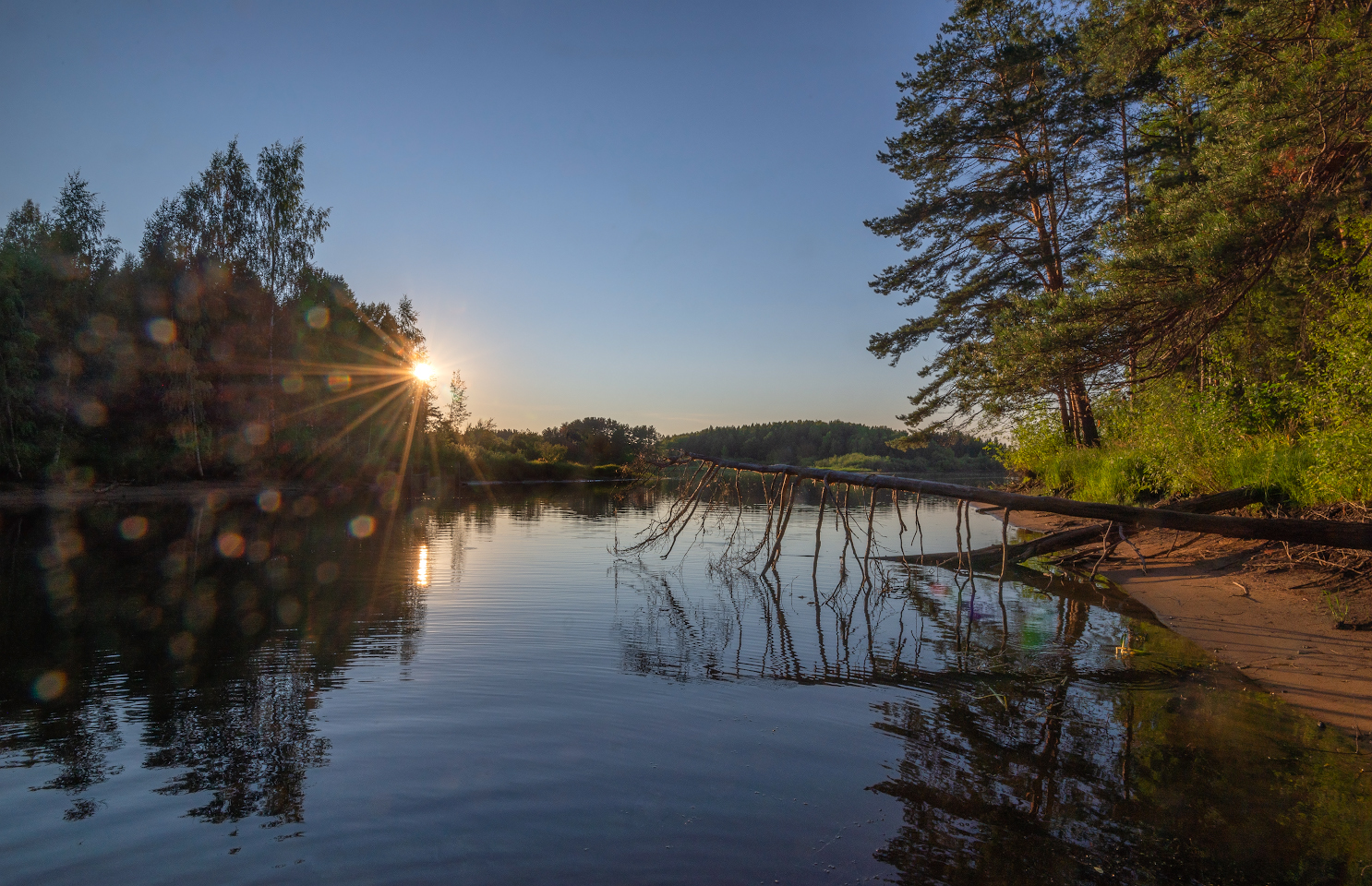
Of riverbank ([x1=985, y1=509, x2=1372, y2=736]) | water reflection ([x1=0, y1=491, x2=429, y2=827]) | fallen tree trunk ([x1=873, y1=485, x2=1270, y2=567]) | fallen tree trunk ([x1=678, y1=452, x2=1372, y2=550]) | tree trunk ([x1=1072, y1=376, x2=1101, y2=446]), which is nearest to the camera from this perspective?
water reflection ([x1=0, y1=491, x2=429, y2=827])

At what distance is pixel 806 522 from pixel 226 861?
22130 millimetres

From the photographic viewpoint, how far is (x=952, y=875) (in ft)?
11.3

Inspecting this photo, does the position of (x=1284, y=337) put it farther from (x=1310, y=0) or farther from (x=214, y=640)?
(x=214, y=640)

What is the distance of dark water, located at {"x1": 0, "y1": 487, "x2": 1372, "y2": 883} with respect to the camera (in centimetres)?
362

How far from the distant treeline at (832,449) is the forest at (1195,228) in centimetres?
3732

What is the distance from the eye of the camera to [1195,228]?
10.1 metres

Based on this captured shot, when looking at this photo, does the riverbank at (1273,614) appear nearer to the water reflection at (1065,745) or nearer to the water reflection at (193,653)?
the water reflection at (1065,745)

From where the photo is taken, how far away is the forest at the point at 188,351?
95.7ft

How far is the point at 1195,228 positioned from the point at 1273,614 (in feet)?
17.3

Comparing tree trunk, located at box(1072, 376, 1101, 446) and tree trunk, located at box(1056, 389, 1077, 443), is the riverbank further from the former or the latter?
tree trunk, located at box(1056, 389, 1077, 443)

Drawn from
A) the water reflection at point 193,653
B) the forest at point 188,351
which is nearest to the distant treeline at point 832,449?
the forest at point 188,351

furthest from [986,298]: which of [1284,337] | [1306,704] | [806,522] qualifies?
[1306,704]

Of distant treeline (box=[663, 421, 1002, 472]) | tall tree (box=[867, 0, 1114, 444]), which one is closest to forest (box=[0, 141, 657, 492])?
tall tree (box=[867, 0, 1114, 444])

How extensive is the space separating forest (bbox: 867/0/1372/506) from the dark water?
12.6ft
